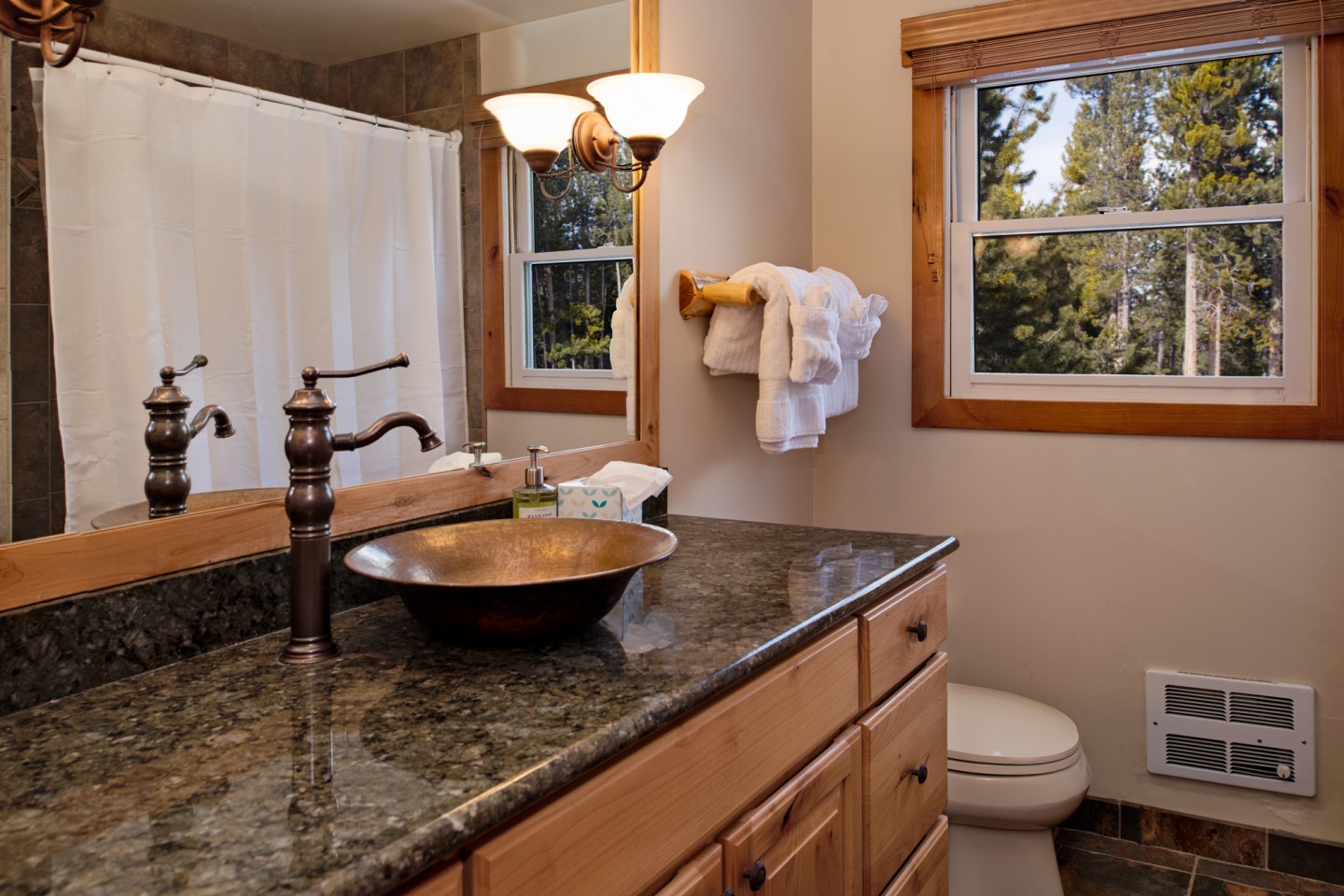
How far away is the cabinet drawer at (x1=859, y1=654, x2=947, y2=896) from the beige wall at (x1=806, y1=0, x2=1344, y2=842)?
2.94 ft

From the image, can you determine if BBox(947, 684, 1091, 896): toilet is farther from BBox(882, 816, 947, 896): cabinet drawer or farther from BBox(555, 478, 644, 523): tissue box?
BBox(555, 478, 644, 523): tissue box

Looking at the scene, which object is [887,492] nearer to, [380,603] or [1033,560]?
[1033,560]

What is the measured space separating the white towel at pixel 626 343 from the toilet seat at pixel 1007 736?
0.95m

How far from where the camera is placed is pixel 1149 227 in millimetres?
2361

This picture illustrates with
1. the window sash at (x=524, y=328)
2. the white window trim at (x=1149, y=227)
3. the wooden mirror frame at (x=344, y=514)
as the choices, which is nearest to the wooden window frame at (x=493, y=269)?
the window sash at (x=524, y=328)

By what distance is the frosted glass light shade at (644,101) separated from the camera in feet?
5.61

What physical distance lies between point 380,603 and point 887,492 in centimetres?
164

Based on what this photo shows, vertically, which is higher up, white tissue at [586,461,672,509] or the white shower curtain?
the white shower curtain

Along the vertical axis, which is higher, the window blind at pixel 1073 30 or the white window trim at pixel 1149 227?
the window blind at pixel 1073 30

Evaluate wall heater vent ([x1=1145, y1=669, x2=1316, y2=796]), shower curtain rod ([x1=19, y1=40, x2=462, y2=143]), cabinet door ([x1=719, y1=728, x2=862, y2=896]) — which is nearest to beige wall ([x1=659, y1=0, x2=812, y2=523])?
shower curtain rod ([x1=19, y1=40, x2=462, y2=143])

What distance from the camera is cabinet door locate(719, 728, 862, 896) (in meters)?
1.08

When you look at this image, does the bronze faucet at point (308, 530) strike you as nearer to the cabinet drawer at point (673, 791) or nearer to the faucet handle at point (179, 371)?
the faucet handle at point (179, 371)

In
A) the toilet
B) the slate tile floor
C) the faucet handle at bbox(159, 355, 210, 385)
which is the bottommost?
the slate tile floor

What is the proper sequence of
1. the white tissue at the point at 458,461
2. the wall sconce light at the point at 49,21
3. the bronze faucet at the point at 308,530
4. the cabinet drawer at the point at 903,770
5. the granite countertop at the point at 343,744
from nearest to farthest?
the granite countertop at the point at 343,744, the wall sconce light at the point at 49,21, the bronze faucet at the point at 308,530, the cabinet drawer at the point at 903,770, the white tissue at the point at 458,461
